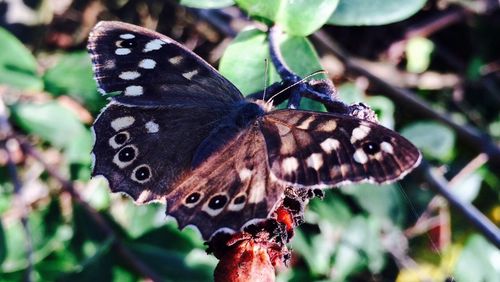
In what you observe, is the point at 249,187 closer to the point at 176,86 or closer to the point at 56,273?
the point at 176,86

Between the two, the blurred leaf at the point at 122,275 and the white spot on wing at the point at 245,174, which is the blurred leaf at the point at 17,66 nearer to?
the blurred leaf at the point at 122,275

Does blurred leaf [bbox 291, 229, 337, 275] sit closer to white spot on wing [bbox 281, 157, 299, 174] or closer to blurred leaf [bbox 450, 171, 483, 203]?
blurred leaf [bbox 450, 171, 483, 203]

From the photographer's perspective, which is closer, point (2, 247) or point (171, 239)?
point (2, 247)

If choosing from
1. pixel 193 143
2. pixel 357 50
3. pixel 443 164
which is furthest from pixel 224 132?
pixel 357 50

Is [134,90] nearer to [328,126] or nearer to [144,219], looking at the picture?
[328,126]

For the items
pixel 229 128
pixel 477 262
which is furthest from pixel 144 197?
pixel 477 262

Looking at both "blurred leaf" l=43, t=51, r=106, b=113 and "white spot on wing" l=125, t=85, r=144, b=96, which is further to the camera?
"blurred leaf" l=43, t=51, r=106, b=113

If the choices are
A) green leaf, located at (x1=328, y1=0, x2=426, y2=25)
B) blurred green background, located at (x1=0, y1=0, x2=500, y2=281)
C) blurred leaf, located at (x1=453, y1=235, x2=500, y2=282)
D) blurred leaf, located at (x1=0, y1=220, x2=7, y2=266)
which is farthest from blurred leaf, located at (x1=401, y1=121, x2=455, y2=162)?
blurred leaf, located at (x1=0, y1=220, x2=7, y2=266)
